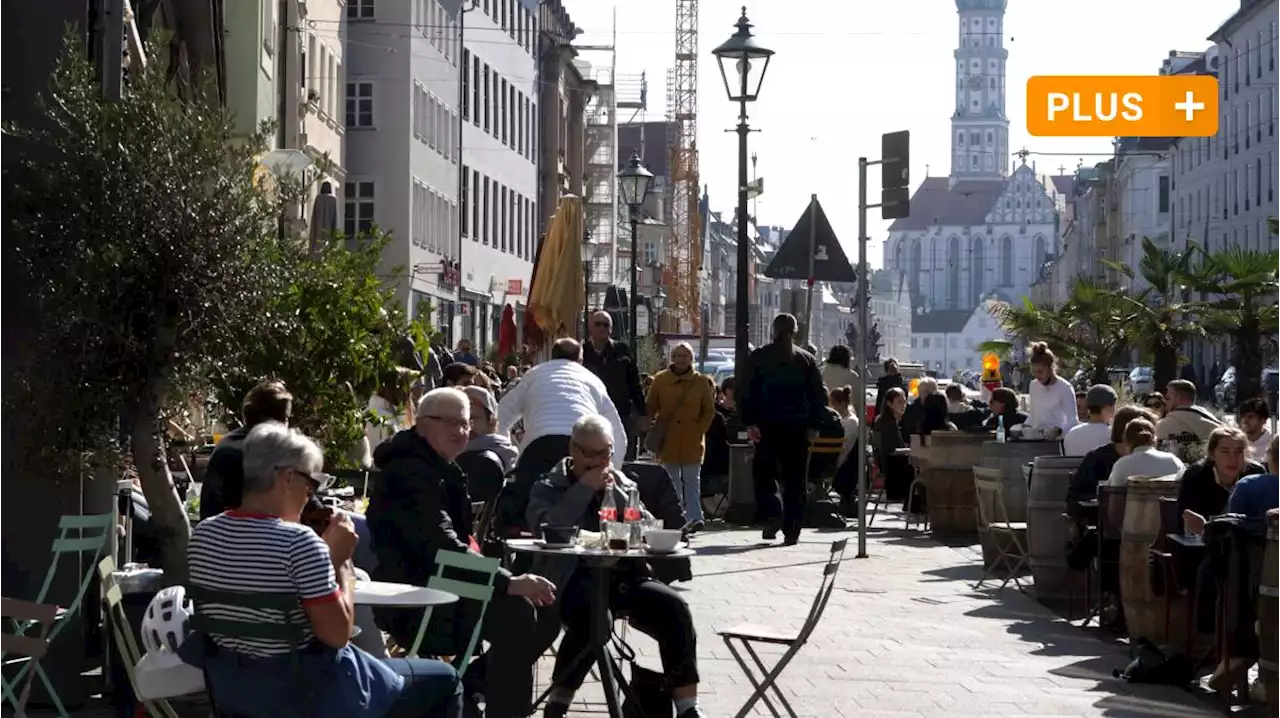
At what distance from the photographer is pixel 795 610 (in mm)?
14055

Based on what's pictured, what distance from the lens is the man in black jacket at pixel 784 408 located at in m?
19.6

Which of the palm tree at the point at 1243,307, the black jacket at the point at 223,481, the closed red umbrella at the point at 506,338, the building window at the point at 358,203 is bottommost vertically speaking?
the black jacket at the point at 223,481

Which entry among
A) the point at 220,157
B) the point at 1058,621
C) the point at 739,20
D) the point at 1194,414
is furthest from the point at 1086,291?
the point at 220,157

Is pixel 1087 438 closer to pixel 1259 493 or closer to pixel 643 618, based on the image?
pixel 1259 493

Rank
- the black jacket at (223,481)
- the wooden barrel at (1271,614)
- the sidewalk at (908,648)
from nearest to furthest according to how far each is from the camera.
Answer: the black jacket at (223,481) → the wooden barrel at (1271,614) → the sidewalk at (908,648)

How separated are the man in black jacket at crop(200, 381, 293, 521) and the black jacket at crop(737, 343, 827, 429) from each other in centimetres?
1030

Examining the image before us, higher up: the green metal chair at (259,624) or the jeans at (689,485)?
the green metal chair at (259,624)

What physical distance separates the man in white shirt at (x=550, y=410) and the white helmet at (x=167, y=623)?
17.0 ft

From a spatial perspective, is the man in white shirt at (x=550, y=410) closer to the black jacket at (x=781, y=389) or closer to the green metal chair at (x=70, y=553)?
the green metal chair at (x=70, y=553)

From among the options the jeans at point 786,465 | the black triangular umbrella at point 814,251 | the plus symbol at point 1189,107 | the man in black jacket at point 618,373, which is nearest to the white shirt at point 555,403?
the man in black jacket at point 618,373

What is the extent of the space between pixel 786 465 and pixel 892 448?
562 centimetres

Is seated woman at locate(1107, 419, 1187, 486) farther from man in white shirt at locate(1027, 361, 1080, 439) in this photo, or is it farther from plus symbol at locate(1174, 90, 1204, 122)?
plus symbol at locate(1174, 90, 1204, 122)

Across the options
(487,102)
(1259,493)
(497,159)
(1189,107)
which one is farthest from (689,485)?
(497,159)

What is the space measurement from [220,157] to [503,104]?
185 feet
